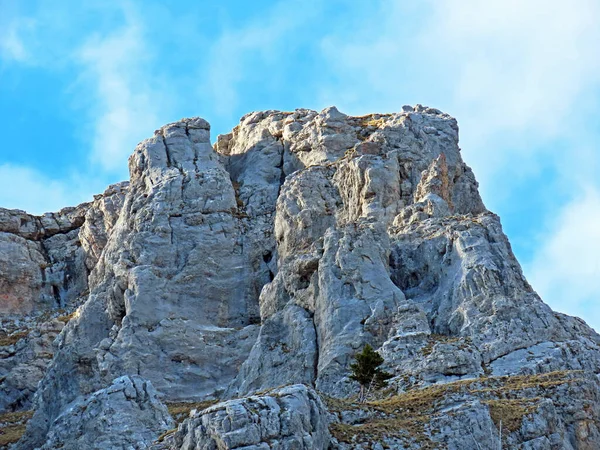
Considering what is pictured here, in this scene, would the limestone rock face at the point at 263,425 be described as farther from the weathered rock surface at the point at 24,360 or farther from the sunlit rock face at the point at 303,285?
the weathered rock surface at the point at 24,360

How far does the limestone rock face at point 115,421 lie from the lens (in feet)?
230

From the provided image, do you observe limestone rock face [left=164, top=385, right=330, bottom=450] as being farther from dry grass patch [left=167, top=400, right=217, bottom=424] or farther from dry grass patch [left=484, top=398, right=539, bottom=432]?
dry grass patch [left=167, top=400, right=217, bottom=424]

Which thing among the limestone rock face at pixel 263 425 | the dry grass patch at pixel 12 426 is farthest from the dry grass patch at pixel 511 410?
the dry grass patch at pixel 12 426

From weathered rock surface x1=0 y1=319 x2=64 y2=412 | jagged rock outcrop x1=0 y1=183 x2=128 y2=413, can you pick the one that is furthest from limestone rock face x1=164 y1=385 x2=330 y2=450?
jagged rock outcrop x1=0 y1=183 x2=128 y2=413

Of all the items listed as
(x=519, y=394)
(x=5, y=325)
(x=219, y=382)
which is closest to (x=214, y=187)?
(x=219, y=382)

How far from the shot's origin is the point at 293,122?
13738 cm

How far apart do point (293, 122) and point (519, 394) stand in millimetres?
76736

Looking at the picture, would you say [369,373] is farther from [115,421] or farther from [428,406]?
[115,421]

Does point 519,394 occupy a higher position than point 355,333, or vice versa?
point 355,333

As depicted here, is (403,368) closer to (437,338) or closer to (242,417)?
(437,338)

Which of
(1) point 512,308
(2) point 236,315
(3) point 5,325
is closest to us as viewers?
(1) point 512,308

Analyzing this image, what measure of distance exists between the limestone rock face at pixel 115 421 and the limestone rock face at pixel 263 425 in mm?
17965

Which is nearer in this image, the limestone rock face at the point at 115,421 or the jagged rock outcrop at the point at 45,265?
the limestone rock face at the point at 115,421

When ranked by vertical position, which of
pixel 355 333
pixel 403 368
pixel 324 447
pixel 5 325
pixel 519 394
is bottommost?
pixel 324 447
